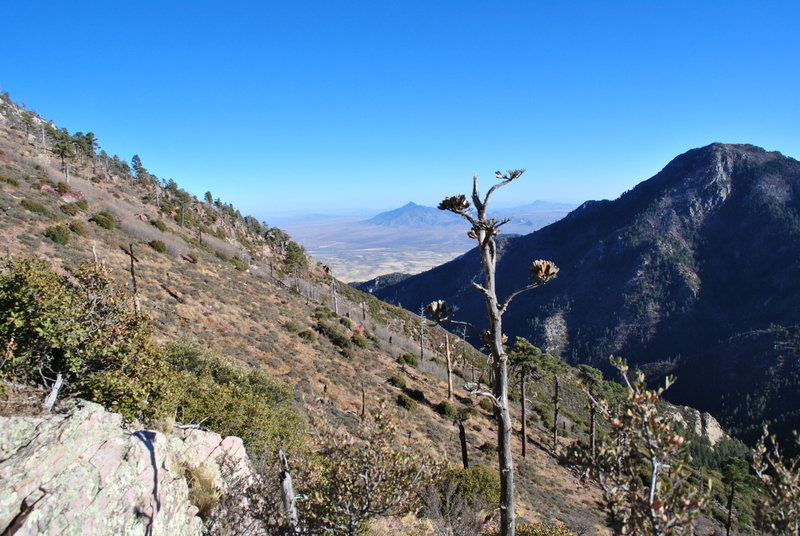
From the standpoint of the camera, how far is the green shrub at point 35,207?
103 ft

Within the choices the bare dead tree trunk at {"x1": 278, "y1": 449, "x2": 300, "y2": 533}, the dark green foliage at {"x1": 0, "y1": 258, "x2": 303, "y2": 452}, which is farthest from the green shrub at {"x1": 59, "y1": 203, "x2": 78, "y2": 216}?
the bare dead tree trunk at {"x1": 278, "y1": 449, "x2": 300, "y2": 533}

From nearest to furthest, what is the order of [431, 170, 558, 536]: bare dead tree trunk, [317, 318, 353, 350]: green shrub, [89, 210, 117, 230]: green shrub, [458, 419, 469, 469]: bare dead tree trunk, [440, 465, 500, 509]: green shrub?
[431, 170, 558, 536]: bare dead tree trunk < [440, 465, 500, 509]: green shrub < [458, 419, 469, 469]: bare dead tree trunk < [89, 210, 117, 230]: green shrub < [317, 318, 353, 350]: green shrub

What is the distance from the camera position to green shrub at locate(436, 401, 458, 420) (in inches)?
1340

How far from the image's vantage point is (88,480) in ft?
20.0

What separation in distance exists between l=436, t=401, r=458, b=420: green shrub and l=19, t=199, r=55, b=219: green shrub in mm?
35598

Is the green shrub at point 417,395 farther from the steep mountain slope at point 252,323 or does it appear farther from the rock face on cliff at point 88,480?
the rock face on cliff at point 88,480

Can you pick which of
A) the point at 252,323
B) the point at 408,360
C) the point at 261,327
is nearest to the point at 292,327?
the point at 261,327

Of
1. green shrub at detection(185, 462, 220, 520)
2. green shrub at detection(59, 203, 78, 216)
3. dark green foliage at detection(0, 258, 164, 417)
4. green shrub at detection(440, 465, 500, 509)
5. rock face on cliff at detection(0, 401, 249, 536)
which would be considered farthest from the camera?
green shrub at detection(59, 203, 78, 216)

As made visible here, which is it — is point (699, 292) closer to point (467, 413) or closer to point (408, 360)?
point (408, 360)

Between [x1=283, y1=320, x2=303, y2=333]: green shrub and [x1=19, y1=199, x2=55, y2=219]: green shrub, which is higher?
[x1=19, y1=199, x2=55, y2=219]: green shrub

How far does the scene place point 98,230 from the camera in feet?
115

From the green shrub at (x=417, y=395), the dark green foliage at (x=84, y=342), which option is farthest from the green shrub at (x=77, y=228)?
the green shrub at (x=417, y=395)

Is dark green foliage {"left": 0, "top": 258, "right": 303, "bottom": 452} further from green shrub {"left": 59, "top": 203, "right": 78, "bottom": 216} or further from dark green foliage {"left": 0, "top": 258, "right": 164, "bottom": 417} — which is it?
green shrub {"left": 59, "top": 203, "right": 78, "bottom": 216}

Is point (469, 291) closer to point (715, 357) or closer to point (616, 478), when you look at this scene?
point (715, 357)
